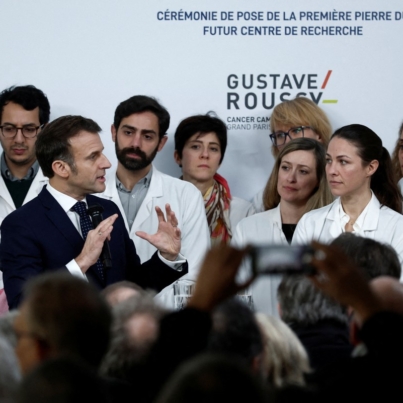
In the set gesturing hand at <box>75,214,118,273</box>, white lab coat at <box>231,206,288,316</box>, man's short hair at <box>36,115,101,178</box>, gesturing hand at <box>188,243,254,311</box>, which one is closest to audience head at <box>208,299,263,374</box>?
gesturing hand at <box>188,243,254,311</box>

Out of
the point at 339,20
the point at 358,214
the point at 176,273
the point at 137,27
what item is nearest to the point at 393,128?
the point at 339,20

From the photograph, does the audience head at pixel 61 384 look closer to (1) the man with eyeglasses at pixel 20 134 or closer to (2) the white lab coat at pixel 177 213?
(2) the white lab coat at pixel 177 213

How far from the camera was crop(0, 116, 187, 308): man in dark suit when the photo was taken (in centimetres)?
360

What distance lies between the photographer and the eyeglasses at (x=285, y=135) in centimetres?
500

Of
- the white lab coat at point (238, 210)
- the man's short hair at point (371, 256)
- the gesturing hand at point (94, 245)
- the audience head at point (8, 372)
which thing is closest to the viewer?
the audience head at point (8, 372)

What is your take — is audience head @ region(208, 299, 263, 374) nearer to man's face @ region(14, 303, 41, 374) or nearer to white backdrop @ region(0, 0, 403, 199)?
man's face @ region(14, 303, 41, 374)

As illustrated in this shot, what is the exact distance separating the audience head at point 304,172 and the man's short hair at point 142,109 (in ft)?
2.16

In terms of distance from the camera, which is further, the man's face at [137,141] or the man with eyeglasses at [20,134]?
the man with eyeglasses at [20,134]

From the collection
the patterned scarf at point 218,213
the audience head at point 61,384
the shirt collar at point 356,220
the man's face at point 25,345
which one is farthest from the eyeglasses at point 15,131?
the audience head at point 61,384

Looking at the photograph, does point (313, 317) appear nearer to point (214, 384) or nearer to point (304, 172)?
point (214, 384)

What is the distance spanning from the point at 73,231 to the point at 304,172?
4.58ft

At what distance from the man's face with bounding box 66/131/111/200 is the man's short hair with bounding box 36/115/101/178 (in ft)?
0.07

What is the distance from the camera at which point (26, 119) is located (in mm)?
4988

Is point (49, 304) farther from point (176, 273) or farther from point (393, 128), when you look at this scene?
point (393, 128)
